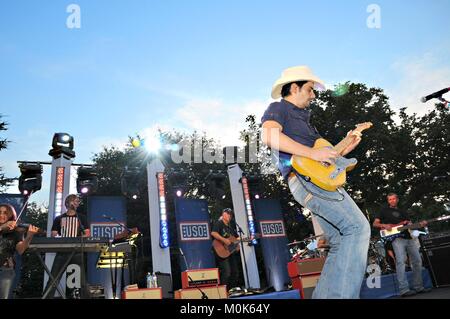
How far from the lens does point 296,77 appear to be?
2977 millimetres

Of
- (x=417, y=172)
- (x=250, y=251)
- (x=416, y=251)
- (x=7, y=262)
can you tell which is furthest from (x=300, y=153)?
(x=417, y=172)

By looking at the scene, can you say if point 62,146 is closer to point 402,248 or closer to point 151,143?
point 151,143

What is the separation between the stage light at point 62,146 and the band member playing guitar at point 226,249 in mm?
4789

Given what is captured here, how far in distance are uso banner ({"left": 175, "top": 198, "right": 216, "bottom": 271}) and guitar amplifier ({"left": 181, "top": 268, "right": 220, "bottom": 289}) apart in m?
4.54

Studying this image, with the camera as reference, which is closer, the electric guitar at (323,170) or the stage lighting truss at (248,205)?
the electric guitar at (323,170)

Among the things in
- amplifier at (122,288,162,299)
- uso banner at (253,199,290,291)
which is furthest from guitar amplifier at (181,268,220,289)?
uso banner at (253,199,290,291)

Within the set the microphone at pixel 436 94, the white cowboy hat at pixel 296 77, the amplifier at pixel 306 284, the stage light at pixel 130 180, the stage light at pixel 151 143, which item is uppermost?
the stage light at pixel 151 143

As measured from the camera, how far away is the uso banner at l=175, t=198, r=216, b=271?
12547 mm

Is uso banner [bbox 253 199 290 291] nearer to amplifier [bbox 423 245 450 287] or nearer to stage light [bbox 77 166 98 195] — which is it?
stage light [bbox 77 166 98 195]

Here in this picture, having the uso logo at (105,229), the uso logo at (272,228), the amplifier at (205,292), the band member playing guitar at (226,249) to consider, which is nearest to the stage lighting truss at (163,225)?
the uso logo at (105,229)

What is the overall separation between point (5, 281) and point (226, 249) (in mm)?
5152

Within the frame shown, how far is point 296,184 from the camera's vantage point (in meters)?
A: 2.71

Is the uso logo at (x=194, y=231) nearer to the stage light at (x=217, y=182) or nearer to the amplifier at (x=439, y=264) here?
the stage light at (x=217, y=182)

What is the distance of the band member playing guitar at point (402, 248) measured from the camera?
7136 mm
